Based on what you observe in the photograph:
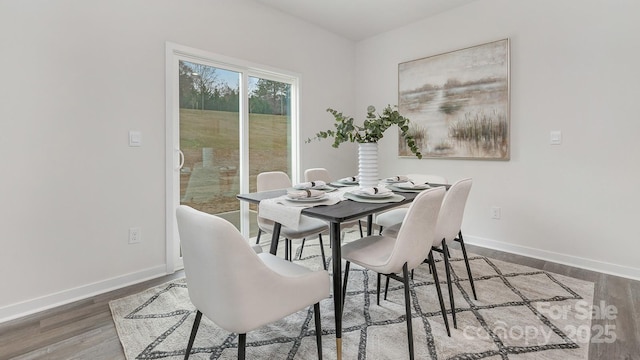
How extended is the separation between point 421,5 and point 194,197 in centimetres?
311

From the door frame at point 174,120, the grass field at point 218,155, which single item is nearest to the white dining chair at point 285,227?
the grass field at point 218,155

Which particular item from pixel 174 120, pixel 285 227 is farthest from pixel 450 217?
pixel 174 120

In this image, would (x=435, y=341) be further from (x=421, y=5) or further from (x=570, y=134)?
(x=421, y=5)

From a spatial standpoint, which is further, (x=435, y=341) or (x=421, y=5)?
(x=421, y=5)

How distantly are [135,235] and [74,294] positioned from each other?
0.54 meters

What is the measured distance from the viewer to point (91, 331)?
1809mm

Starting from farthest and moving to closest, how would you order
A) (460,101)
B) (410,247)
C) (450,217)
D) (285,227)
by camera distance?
(460,101), (285,227), (450,217), (410,247)

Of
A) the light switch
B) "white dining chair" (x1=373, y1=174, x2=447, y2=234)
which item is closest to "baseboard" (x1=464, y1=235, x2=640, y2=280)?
"white dining chair" (x1=373, y1=174, x2=447, y2=234)

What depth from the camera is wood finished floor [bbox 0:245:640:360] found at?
160 centimetres

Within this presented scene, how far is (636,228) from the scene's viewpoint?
2508 mm

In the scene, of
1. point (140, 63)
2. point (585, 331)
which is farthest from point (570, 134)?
point (140, 63)

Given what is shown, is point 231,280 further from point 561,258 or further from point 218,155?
Answer: point 561,258

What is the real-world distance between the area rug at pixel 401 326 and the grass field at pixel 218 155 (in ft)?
2.82

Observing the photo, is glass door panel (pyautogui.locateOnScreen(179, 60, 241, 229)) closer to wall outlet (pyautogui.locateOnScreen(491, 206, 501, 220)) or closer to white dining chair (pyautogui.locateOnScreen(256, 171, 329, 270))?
white dining chair (pyautogui.locateOnScreen(256, 171, 329, 270))
